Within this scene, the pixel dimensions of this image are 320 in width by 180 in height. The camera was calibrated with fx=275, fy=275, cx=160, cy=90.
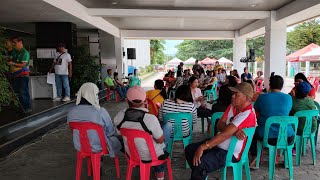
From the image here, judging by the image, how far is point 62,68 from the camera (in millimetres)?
6711

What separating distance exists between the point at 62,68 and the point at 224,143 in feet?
17.6

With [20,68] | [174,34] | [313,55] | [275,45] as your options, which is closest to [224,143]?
[20,68]

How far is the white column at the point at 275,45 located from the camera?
349 inches

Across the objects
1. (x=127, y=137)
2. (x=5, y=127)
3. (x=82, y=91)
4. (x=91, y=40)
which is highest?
(x=91, y=40)

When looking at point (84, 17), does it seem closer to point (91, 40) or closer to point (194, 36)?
point (91, 40)

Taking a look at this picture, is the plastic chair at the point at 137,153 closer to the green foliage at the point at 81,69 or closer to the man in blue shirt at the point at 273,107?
the man in blue shirt at the point at 273,107

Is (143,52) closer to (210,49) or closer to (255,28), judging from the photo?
(210,49)

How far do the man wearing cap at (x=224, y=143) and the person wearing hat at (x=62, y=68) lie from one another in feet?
16.9

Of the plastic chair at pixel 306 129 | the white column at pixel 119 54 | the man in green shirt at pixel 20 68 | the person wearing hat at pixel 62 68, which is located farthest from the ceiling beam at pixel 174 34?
the plastic chair at pixel 306 129

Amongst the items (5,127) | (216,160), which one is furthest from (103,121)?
(5,127)

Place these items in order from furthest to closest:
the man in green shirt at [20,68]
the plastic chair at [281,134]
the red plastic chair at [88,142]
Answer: the man in green shirt at [20,68] → the plastic chair at [281,134] → the red plastic chair at [88,142]

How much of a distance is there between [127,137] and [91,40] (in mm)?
8867

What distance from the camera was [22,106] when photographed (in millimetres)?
5320

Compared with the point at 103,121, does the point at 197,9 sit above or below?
above
